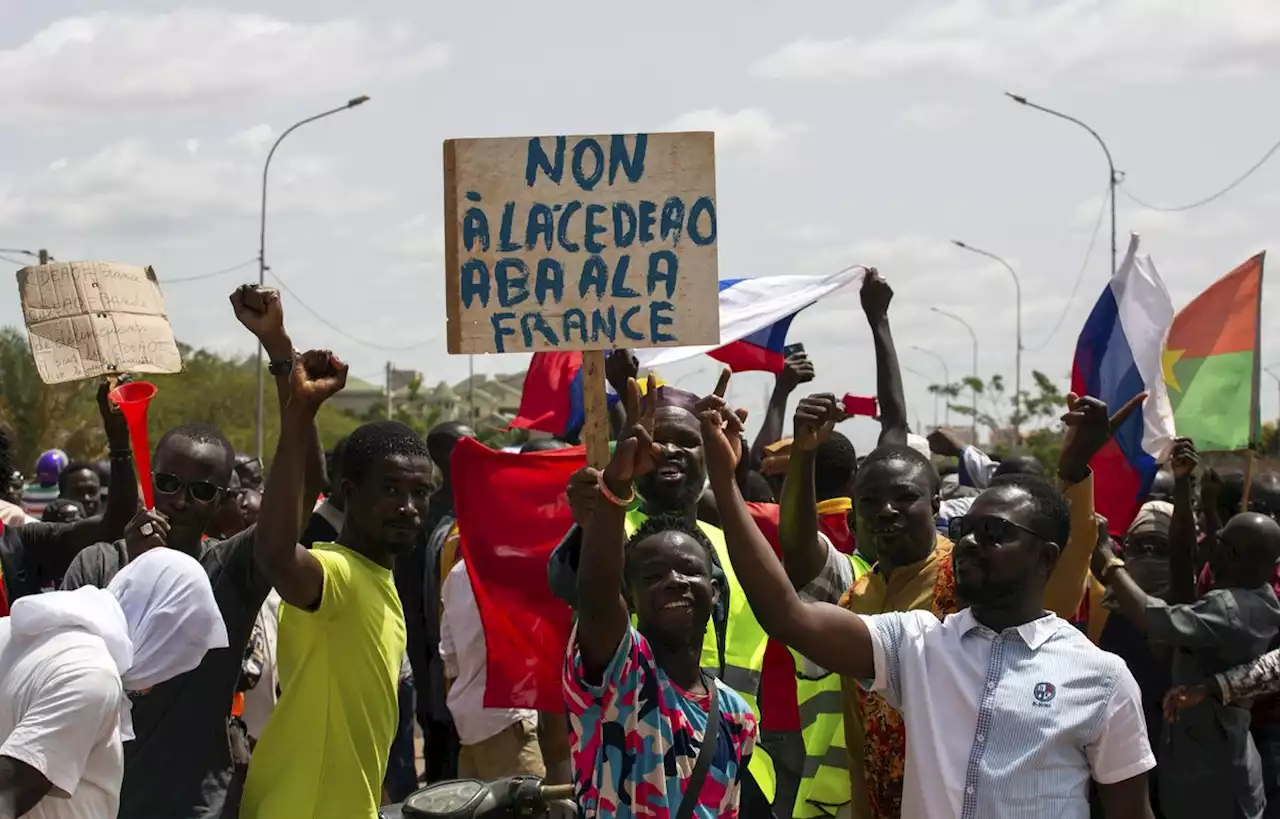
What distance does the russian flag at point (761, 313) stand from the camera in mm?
8016

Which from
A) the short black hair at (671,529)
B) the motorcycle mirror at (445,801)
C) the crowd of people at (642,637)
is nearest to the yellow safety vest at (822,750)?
the crowd of people at (642,637)

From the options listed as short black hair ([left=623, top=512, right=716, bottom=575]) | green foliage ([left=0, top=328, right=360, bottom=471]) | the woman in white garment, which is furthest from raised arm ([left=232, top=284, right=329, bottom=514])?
green foliage ([left=0, top=328, right=360, bottom=471])

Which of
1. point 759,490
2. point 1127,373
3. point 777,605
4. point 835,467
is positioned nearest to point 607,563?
point 777,605

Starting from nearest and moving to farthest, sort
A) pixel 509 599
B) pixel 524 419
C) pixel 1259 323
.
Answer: pixel 509 599, pixel 524 419, pixel 1259 323

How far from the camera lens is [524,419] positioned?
888 cm

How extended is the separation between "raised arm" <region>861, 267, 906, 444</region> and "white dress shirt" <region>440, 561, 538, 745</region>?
2.06m

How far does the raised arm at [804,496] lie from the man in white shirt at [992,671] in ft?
2.83

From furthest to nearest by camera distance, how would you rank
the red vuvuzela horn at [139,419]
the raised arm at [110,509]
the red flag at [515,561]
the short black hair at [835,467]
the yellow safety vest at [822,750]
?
1. the short black hair at [835,467]
2. the red flag at [515,561]
3. the raised arm at [110,509]
4. the yellow safety vest at [822,750]
5. the red vuvuzela horn at [139,419]

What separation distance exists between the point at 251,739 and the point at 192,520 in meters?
2.23

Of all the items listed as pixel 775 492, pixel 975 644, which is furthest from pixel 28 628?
pixel 775 492

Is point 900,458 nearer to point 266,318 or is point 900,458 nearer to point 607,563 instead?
point 607,563

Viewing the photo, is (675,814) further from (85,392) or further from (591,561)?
(85,392)

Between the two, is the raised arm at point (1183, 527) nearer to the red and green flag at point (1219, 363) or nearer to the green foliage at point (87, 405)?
the red and green flag at point (1219, 363)

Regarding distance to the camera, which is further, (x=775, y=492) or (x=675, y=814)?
(x=775, y=492)
